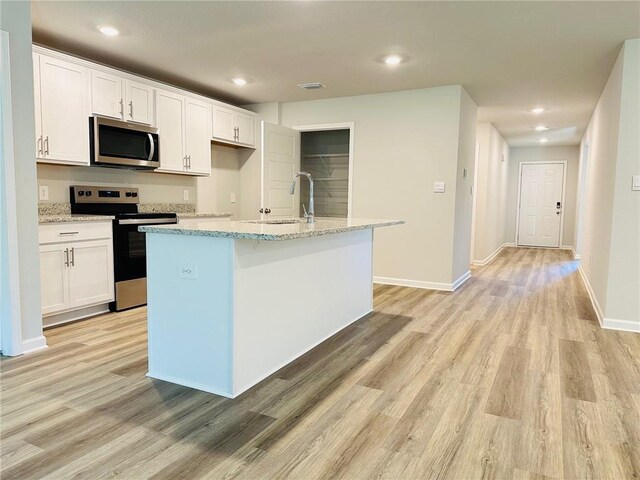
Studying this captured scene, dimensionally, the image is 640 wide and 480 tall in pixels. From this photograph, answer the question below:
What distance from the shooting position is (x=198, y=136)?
4984mm

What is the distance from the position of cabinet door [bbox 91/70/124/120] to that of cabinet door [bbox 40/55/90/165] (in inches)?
2.8

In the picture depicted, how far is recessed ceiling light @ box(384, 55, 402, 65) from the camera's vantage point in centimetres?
401

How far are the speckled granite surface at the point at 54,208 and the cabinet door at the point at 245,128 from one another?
2265 millimetres

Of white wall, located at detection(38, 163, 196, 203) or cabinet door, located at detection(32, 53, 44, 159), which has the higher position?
cabinet door, located at detection(32, 53, 44, 159)

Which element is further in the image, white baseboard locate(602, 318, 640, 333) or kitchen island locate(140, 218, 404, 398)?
white baseboard locate(602, 318, 640, 333)

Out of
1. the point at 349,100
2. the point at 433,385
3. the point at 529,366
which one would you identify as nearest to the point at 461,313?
the point at 529,366

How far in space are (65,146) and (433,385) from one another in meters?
3.43

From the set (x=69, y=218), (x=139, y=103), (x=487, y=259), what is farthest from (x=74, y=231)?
(x=487, y=259)

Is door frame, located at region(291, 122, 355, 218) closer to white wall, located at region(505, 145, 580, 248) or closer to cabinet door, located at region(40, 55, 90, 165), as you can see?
cabinet door, located at region(40, 55, 90, 165)

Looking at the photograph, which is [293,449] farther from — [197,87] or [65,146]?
[197,87]

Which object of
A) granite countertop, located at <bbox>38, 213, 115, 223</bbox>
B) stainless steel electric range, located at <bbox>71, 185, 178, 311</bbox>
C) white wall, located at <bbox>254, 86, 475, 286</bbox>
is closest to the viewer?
granite countertop, located at <bbox>38, 213, 115, 223</bbox>

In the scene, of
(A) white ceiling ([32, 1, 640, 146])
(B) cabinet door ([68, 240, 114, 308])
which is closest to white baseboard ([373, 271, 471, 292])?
(A) white ceiling ([32, 1, 640, 146])

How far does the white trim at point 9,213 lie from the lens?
275cm

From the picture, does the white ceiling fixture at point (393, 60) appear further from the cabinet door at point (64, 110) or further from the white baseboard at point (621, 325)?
the white baseboard at point (621, 325)
